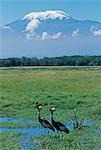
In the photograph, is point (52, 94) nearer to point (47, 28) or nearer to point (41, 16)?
point (47, 28)

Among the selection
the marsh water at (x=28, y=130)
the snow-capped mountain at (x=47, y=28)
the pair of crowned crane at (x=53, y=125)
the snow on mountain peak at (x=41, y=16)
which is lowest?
the marsh water at (x=28, y=130)

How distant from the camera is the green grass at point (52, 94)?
8.74 meters

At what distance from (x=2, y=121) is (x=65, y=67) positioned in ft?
9.32

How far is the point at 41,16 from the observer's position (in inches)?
337

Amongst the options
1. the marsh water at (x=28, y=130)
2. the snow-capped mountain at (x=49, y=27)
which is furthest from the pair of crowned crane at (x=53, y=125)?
the snow-capped mountain at (x=49, y=27)

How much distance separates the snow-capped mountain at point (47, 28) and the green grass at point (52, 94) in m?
1.01

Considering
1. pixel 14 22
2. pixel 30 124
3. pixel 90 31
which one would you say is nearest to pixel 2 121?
pixel 30 124

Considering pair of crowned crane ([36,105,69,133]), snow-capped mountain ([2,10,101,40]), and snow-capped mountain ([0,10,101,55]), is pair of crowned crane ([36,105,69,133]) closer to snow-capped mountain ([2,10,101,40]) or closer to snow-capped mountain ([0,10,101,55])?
snow-capped mountain ([0,10,101,55])

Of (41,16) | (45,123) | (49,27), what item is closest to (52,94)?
(49,27)

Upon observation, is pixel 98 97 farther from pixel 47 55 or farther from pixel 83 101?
pixel 47 55

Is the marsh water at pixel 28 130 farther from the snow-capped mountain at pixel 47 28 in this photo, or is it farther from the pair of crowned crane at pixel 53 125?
the snow-capped mountain at pixel 47 28

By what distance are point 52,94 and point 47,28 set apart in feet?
6.52

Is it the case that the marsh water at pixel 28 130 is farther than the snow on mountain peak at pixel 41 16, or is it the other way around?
the snow on mountain peak at pixel 41 16

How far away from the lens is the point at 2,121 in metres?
8.37
